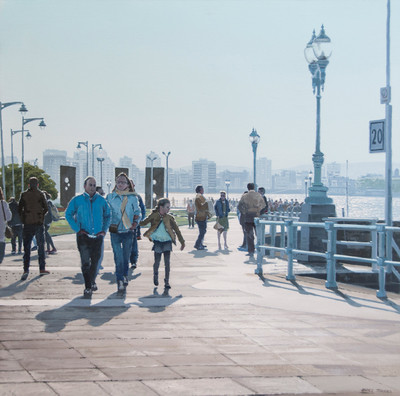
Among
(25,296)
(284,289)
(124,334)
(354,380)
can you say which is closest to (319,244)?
(284,289)

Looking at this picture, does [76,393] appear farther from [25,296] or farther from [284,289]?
[284,289]

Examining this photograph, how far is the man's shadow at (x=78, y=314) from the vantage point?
7695 mm

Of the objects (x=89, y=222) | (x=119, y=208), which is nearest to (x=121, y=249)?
(x=119, y=208)

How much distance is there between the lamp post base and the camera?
56.1 ft

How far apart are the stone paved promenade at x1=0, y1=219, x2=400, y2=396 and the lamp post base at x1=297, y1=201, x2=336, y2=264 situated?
5.69 metres

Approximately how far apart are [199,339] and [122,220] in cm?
375

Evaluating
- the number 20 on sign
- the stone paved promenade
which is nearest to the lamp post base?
the number 20 on sign

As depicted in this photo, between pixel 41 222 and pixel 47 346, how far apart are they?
239 inches

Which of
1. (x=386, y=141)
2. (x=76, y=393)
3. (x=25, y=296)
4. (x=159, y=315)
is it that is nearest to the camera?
(x=76, y=393)

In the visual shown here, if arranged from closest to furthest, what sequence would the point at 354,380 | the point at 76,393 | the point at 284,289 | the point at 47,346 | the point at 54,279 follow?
1. the point at 76,393
2. the point at 354,380
3. the point at 47,346
4. the point at 284,289
5. the point at 54,279

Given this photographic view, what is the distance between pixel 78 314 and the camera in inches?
328

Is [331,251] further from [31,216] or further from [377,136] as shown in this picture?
[31,216]

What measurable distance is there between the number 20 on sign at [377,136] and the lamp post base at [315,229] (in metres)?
4.14

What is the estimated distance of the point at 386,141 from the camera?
41.9 feet
